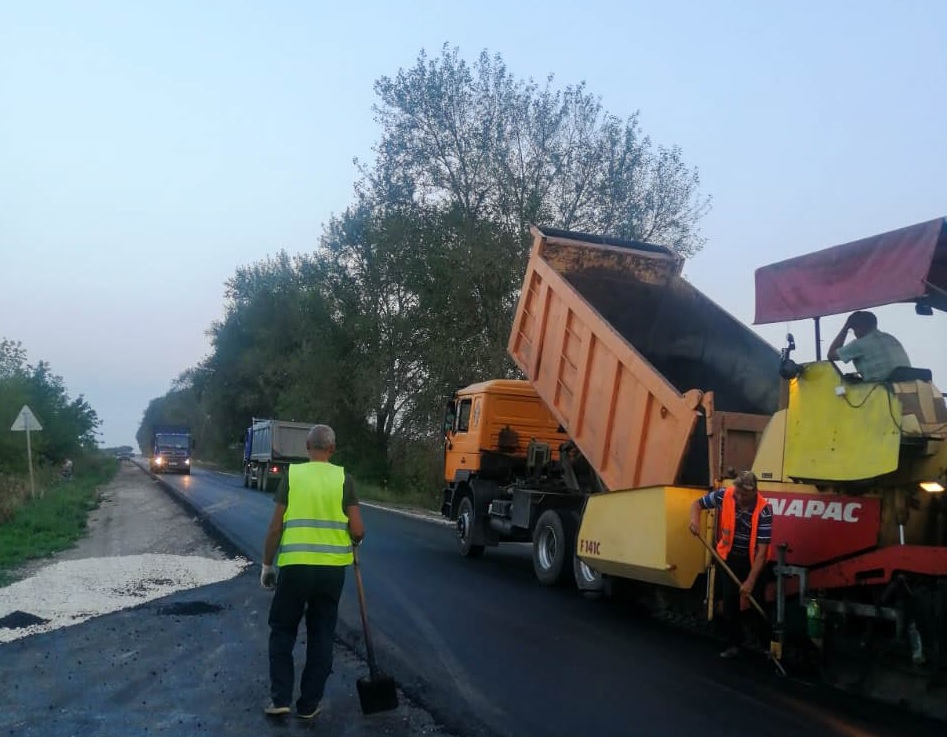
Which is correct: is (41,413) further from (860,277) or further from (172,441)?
(860,277)

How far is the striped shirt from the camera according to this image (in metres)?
6.78

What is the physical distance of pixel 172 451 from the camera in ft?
179

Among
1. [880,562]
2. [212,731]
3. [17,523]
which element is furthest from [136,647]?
[17,523]

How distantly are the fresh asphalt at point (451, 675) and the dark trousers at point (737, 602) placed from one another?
0.28m

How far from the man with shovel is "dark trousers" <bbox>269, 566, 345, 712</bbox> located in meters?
3.05

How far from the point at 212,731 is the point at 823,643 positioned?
12.9 feet

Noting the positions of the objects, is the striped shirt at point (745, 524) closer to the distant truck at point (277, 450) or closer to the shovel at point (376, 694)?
the shovel at point (376, 694)

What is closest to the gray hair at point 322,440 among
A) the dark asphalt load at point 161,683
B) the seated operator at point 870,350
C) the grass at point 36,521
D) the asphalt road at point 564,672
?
the dark asphalt load at point 161,683

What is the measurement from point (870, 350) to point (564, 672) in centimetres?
299

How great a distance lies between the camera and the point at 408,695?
19.7ft

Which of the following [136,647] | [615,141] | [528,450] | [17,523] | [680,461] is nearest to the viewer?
[136,647]

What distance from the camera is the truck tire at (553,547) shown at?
426 inches

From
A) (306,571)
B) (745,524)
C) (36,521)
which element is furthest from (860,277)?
(36,521)

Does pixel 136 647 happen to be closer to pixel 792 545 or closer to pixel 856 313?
pixel 792 545
